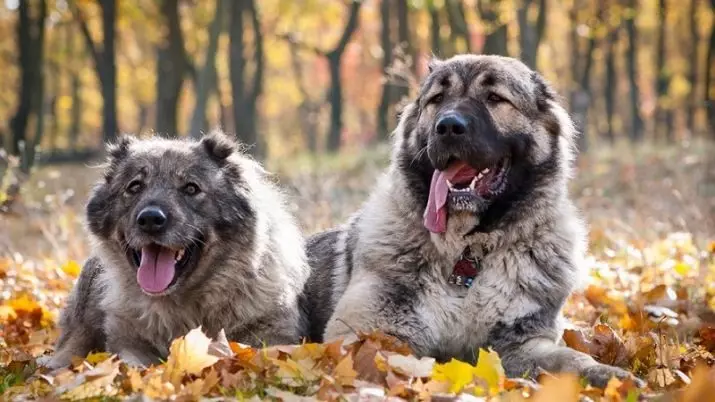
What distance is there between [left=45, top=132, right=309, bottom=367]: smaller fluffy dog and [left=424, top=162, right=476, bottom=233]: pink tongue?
110 centimetres

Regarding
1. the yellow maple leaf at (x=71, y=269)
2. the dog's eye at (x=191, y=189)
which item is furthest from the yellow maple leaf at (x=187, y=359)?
the yellow maple leaf at (x=71, y=269)

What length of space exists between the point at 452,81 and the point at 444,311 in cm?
137

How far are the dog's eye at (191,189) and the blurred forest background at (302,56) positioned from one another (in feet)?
5.67

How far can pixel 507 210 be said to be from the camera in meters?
5.30

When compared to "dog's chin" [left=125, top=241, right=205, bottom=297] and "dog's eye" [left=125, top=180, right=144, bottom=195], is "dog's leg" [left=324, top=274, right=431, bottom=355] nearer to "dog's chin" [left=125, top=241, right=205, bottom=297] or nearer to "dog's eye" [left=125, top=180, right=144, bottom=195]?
"dog's chin" [left=125, top=241, right=205, bottom=297]

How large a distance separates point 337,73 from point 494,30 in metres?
10.0

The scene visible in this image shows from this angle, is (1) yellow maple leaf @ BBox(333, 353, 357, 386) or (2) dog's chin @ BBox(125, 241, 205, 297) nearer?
(1) yellow maple leaf @ BBox(333, 353, 357, 386)

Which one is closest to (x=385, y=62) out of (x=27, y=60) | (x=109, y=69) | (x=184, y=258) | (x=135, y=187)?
(x=109, y=69)

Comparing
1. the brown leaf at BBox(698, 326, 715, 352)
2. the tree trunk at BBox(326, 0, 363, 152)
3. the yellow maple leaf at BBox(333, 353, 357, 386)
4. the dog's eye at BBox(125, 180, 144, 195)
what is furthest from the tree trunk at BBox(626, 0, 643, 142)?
the yellow maple leaf at BBox(333, 353, 357, 386)

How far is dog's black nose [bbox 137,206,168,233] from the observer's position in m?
5.13

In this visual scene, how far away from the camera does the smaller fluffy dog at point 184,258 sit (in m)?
5.44

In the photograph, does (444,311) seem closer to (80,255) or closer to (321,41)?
(80,255)

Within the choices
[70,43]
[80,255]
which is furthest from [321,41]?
[80,255]

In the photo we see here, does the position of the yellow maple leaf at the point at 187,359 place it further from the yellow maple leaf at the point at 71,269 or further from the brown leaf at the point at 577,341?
the yellow maple leaf at the point at 71,269
